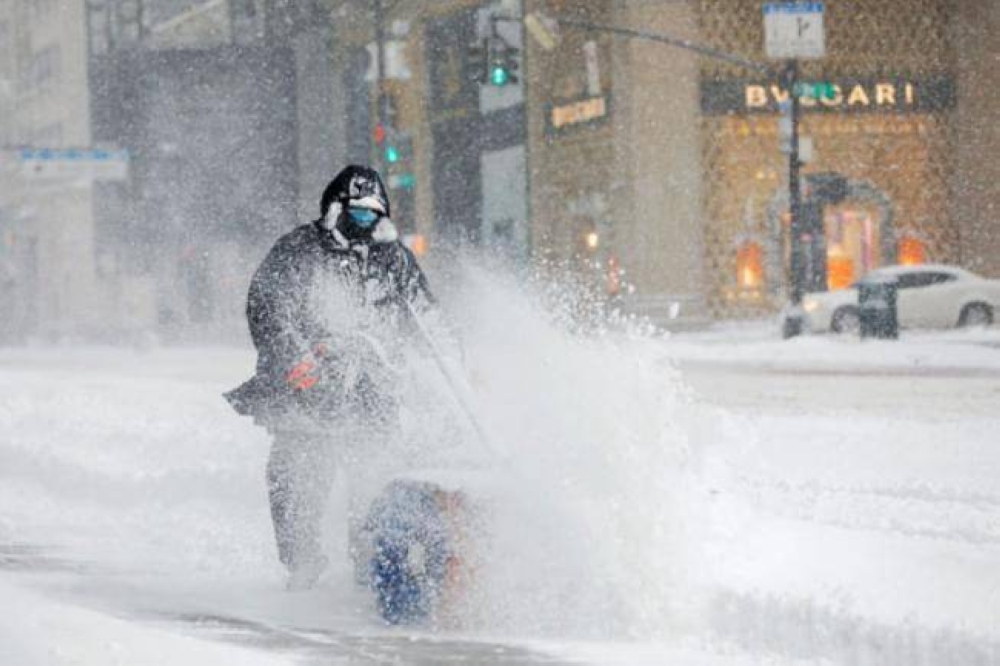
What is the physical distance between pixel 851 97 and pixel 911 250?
3.22m

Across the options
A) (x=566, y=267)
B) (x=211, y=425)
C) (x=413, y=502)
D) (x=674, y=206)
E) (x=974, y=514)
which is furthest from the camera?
(x=566, y=267)

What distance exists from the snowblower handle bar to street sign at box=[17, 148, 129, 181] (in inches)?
1527

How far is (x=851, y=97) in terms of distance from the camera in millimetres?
37531

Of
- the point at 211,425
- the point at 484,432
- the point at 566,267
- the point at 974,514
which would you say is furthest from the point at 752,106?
the point at 484,432

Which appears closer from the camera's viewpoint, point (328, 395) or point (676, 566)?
point (676, 566)

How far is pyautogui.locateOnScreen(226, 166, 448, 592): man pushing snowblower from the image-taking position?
7.15 m

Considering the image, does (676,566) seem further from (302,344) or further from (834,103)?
(834,103)

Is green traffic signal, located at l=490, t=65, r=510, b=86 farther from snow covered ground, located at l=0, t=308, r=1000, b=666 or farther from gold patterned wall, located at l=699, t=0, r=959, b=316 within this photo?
snow covered ground, located at l=0, t=308, r=1000, b=666

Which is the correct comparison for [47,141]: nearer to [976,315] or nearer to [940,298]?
[940,298]

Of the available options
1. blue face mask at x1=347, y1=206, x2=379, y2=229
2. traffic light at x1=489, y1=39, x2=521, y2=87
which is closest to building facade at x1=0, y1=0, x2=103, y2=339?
traffic light at x1=489, y1=39, x2=521, y2=87

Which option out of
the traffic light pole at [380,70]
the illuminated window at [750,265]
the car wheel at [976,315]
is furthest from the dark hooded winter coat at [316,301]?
the illuminated window at [750,265]

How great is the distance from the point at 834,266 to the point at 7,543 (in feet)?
97.9

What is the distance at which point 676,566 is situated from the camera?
266 inches

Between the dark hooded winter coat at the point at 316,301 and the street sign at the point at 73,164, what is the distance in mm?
38358
